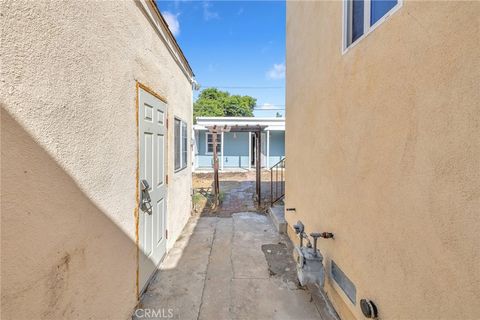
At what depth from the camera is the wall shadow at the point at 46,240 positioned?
991 mm

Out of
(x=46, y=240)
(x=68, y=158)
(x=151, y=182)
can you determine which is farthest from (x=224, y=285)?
(x=68, y=158)

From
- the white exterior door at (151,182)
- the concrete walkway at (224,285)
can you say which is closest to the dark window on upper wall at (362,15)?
the white exterior door at (151,182)

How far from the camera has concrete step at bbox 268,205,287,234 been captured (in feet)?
14.7

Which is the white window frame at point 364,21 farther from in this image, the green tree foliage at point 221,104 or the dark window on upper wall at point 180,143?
the green tree foliage at point 221,104

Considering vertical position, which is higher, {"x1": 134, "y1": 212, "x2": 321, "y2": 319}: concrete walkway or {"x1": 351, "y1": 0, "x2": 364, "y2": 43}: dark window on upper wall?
{"x1": 351, "y1": 0, "x2": 364, "y2": 43}: dark window on upper wall

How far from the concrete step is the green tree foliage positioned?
23.0 metres

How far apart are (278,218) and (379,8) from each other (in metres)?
4.01

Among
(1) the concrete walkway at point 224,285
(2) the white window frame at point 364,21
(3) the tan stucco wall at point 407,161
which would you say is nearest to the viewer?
(3) the tan stucco wall at point 407,161

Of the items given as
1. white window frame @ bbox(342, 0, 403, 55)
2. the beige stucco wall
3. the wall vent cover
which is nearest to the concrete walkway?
the wall vent cover

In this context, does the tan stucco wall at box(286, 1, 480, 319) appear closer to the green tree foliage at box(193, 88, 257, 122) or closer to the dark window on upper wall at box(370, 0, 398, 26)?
the dark window on upper wall at box(370, 0, 398, 26)

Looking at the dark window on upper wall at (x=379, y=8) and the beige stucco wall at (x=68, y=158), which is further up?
the dark window on upper wall at (x=379, y=8)

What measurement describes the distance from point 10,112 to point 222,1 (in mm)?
11605

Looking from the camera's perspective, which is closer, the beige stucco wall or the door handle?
the beige stucco wall

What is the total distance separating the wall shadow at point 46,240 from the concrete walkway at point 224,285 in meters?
0.85
